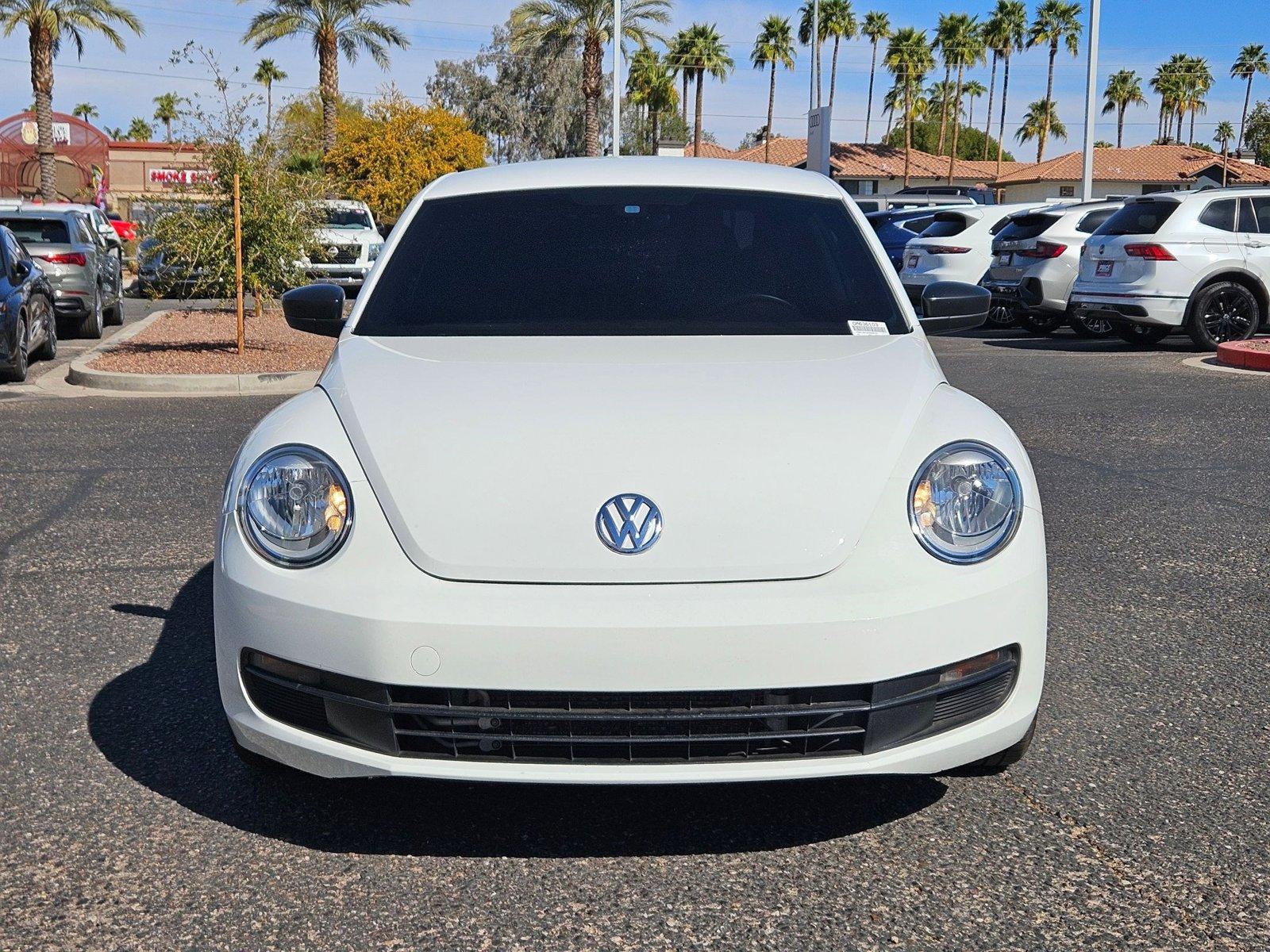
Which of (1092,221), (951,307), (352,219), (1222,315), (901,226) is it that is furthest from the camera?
(352,219)

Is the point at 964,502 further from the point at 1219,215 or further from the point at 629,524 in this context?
the point at 1219,215

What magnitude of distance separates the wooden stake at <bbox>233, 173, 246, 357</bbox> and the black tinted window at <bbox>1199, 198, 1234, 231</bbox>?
9.79 metres

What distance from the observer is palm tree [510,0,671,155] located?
Result: 134 ft

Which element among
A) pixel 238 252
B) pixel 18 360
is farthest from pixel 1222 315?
pixel 18 360

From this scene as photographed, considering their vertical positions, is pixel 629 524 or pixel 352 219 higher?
pixel 352 219

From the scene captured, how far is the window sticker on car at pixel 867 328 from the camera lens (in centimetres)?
402

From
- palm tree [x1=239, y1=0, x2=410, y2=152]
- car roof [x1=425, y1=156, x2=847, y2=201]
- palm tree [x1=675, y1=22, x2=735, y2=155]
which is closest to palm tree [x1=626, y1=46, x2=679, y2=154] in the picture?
palm tree [x1=675, y1=22, x2=735, y2=155]

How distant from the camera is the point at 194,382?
1262cm

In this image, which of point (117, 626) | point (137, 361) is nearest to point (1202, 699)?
point (117, 626)

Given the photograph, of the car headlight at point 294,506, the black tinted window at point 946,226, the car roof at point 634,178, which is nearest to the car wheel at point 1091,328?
the black tinted window at point 946,226

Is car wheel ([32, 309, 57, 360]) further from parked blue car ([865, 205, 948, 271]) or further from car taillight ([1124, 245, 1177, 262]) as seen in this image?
parked blue car ([865, 205, 948, 271])

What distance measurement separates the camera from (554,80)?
69188 mm

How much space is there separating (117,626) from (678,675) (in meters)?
2.92

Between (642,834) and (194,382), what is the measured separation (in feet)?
33.7
